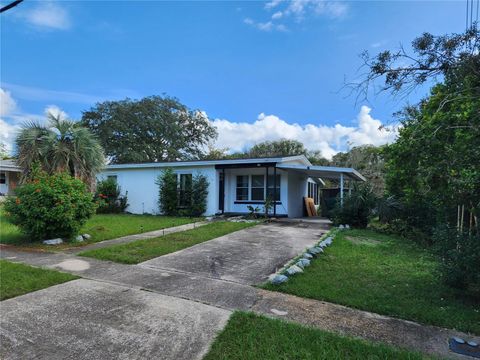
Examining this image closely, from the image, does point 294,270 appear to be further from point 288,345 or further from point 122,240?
point 122,240

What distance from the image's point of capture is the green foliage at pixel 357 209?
39.7 feet

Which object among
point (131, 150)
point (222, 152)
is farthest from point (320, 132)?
point (131, 150)

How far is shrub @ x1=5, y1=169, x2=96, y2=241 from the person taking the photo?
24.9 ft

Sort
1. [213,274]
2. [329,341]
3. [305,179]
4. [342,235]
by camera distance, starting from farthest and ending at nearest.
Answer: [305,179] → [342,235] → [213,274] → [329,341]

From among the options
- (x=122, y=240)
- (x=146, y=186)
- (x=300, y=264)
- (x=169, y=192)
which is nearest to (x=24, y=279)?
(x=122, y=240)

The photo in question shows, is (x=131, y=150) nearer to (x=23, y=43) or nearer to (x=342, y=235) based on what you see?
(x=23, y=43)

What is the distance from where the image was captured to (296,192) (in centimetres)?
1709

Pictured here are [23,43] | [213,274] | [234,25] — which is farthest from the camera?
[234,25]

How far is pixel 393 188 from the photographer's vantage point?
13.2 meters

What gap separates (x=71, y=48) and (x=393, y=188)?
13729mm

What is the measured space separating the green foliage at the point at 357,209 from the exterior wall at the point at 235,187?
10.4 ft

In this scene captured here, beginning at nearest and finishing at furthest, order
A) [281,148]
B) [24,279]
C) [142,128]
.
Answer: [24,279], [142,128], [281,148]

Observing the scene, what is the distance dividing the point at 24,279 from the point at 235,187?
38.9 feet

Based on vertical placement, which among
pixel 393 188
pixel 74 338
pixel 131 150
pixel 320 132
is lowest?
pixel 74 338
